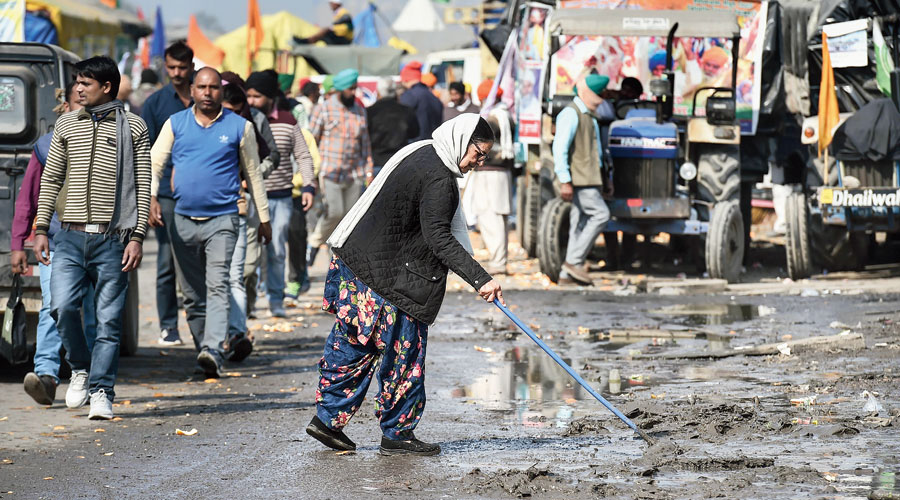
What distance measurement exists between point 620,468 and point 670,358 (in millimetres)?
3690

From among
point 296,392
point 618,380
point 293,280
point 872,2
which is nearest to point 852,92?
point 872,2

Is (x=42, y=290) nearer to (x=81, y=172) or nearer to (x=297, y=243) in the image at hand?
(x=81, y=172)

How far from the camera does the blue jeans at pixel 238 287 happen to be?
9609 millimetres

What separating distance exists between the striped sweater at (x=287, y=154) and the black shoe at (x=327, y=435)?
529cm

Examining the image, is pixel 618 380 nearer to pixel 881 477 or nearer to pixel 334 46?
pixel 881 477

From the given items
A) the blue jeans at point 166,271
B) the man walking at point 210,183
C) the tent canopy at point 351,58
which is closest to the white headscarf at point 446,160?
the man walking at point 210,183

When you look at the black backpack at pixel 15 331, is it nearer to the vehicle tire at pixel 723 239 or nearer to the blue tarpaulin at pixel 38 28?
the vehicle tire at pixel 723 239

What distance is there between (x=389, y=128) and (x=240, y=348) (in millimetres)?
6820

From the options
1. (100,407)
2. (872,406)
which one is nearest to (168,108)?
(100,407)

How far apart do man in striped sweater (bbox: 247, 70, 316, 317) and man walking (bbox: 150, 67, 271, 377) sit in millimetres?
2461

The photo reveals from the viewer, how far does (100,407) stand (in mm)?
7629

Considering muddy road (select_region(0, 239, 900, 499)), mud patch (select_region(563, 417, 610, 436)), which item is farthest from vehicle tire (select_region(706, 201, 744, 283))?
mud patch (select_region(563, 417, 610, 436))

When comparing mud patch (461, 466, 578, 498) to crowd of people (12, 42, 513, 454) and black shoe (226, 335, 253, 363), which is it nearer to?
crowd of people (12, 42, 513, 454)

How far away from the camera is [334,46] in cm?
3281
